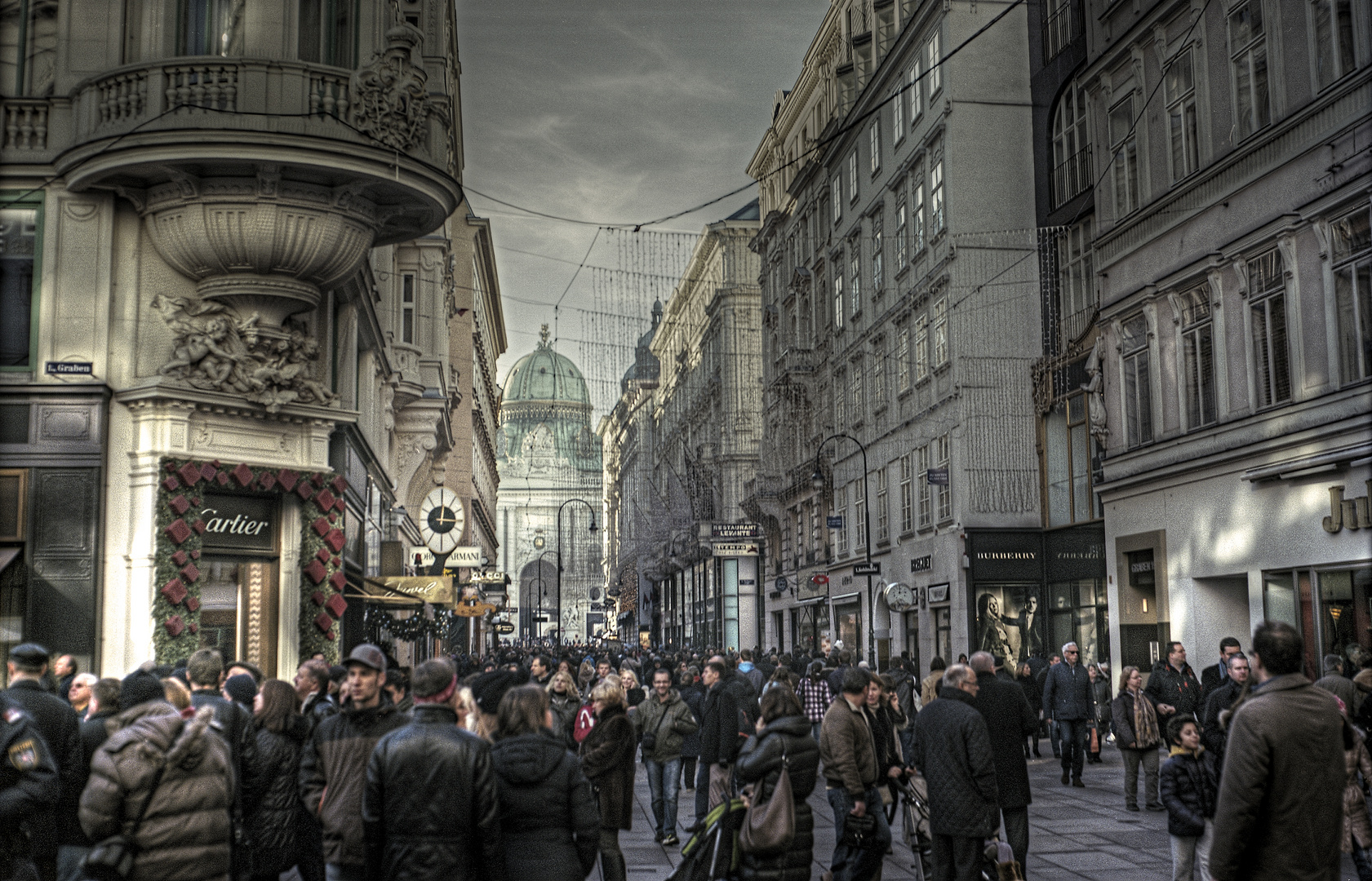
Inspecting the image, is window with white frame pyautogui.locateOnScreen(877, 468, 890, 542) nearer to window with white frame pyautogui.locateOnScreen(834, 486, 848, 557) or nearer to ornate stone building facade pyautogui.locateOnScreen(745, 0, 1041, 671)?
ornate stone building facade pyautogui.locateOnScreen(745, 0, 1041, 671)

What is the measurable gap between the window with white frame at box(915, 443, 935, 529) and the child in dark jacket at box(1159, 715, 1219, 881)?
2710cm

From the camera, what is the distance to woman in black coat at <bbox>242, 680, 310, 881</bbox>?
27.7 feet

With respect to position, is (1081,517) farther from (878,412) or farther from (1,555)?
(1,555)

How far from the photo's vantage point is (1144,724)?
16125mm

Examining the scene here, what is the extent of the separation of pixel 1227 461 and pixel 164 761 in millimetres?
17816

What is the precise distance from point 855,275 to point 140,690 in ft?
123

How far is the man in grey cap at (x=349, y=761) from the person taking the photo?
24.1 feet

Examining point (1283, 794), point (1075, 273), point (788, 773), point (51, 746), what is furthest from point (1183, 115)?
point (51, 746)

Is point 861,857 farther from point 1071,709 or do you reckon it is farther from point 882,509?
point 882,509

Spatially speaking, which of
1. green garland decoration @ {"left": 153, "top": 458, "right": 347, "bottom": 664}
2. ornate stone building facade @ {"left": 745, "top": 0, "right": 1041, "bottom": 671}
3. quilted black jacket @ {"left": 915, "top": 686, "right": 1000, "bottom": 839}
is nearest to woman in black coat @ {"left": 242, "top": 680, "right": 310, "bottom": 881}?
quilted black jacket @ {"left": 915, "top": 686, "right": 1000, "bottom": 839}

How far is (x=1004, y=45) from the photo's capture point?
3497 cm

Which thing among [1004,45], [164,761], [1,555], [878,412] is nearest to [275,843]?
[164,761]

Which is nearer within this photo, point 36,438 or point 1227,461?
point 36,438

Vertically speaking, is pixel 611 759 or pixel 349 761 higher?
pixel 349 761
